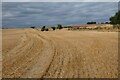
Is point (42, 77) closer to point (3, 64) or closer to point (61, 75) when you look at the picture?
point (61, 75)

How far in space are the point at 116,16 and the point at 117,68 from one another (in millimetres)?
85833

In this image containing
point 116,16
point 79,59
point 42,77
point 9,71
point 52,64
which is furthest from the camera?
point 116,16

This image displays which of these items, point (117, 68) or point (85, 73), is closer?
point (85, 73)

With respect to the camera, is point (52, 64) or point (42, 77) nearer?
point (42, 77)

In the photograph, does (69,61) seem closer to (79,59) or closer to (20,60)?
(79,59)

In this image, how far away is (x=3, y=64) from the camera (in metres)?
15.5

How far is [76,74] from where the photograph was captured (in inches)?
486

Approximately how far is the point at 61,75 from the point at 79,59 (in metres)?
4.40

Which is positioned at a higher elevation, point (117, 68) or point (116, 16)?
point (116, 16)

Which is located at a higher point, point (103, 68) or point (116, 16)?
point (116, 16)

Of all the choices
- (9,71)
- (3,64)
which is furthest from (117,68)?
(3,64)

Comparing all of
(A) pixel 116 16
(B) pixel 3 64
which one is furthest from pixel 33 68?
(A) pixel 116 16

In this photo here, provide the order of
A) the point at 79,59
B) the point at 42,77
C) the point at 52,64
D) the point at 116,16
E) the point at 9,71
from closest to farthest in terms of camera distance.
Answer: the point at 42,77 → the point at 9,71 → the point at 52,64 → the point at 79,59 → the point at 116,16

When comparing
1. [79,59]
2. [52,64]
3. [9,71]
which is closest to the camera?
[9,71]
